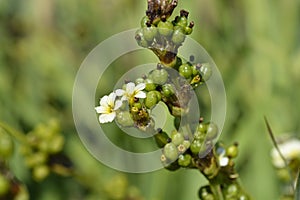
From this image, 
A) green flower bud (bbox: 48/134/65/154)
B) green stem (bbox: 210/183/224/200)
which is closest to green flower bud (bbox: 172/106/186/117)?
green stem (bbox: 210/183/224/200)

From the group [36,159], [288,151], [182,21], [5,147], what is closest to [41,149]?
[36,159]

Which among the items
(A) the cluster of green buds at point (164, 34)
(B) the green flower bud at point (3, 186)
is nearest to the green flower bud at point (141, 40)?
(A) the cluster of green buds at point (164, 34)

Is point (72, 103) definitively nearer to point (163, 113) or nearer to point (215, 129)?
point (163, 113)

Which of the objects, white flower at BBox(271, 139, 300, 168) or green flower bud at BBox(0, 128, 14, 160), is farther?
white flower at BBox(271, 139, 300, 168)

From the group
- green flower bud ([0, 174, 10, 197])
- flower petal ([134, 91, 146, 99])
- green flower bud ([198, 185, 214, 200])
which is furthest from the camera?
green flower bud ([0, 174, 10, 197])

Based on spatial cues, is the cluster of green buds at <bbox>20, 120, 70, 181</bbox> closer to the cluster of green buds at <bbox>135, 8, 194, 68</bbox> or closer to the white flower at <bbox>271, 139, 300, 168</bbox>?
the white flower at <bbox>271, 139, 300, 168</bbox>

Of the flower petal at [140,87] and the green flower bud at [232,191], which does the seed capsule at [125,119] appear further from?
the green flower bud at [232,191]
